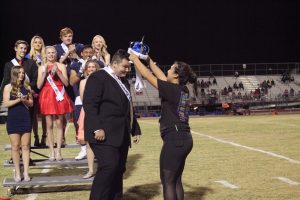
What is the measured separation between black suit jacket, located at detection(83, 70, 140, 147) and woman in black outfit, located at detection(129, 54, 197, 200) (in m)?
0.37

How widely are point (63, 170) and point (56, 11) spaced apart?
28.5 m

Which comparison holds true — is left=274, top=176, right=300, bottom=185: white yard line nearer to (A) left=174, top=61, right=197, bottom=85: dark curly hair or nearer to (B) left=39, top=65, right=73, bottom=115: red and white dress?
(A) left=174, top=61, right=197, bottom=85: dark curly hair

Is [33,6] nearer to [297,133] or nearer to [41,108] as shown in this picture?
[297,133]

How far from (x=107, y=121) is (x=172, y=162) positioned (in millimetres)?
823

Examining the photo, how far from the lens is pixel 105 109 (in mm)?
5141

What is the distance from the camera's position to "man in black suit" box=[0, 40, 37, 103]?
24.4 feet

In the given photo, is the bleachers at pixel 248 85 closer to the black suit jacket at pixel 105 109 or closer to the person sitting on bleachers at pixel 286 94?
the person sitting on bleachers at pixel 286 94

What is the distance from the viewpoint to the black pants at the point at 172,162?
520 cm

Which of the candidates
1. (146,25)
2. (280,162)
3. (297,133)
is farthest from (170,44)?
(280,162)

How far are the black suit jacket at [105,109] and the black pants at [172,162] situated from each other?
19.7 inches

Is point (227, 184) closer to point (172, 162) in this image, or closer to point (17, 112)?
point (172, 162)

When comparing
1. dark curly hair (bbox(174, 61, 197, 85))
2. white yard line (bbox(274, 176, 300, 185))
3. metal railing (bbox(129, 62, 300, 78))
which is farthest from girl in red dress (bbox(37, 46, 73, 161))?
metal railing (bbox(129, 62, 300, 78))

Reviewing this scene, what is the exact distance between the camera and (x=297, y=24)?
139 feet

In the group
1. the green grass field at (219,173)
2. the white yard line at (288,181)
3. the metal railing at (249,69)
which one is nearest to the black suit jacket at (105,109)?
the green grass field at (219,173)
